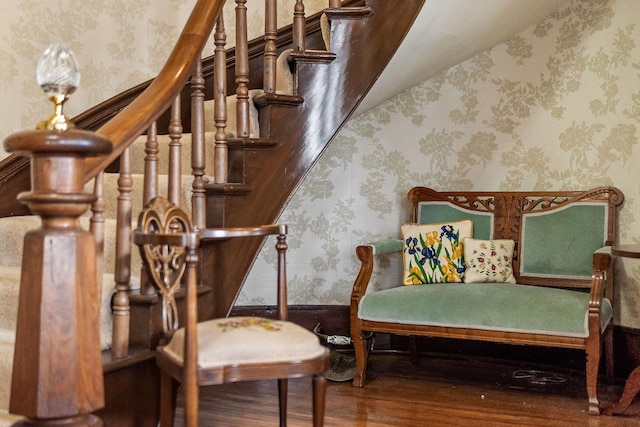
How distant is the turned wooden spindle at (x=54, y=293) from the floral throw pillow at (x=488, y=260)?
2462mm

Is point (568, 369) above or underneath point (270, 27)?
underneath

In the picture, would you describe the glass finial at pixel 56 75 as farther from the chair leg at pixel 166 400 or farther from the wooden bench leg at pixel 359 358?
Answer: the wooden bench leg at pixel 359 358

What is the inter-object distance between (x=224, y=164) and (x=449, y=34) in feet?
4.83

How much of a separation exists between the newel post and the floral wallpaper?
2533 mm

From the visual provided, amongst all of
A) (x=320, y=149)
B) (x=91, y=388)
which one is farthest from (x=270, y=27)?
(x=91, y=388)

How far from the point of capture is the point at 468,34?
341cm

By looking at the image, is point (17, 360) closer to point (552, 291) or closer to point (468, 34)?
point (552, 291)

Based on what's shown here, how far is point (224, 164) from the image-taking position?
7.83ft

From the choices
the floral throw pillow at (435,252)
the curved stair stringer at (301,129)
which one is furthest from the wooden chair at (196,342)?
the floral throw pillow at (435,252)

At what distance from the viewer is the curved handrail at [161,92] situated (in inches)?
70.2

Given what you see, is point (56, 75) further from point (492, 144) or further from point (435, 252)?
point (492, 144)

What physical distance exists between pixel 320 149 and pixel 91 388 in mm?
1453

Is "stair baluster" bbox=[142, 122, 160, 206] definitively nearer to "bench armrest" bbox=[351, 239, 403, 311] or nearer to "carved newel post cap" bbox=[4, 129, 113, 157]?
"carved newel post cap" bbox=[4, 129, 113, 157]

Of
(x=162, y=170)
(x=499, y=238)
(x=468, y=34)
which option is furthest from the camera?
(x=499, y=238)
